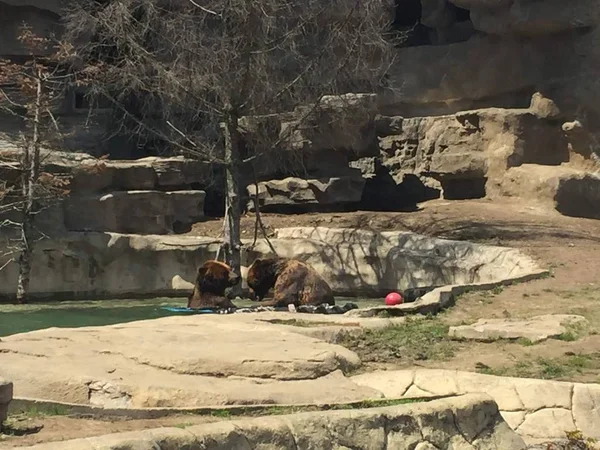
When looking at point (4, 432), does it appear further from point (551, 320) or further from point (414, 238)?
point (414, 238)

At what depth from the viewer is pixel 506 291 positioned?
1080 centimetres

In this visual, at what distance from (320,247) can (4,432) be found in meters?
11.8

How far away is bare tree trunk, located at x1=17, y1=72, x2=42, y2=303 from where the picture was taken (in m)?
14.8

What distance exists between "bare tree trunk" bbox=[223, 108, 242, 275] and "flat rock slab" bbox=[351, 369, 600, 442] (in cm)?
892

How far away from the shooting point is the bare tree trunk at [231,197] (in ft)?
49.2

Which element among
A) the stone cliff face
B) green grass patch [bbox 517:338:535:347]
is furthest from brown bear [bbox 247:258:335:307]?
the stone cliff face

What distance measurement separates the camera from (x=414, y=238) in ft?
50.3

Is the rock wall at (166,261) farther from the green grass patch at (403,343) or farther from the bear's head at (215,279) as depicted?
the green grass patch at (403,343)

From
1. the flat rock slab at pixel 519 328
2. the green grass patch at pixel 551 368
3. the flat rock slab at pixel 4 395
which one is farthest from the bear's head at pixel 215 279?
the flat rock slab at pixel 4 395

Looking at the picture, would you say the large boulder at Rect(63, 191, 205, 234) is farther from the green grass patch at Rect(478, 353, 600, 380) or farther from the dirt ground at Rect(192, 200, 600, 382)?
the green grass patch at Rect(478, 353, 600, 380)

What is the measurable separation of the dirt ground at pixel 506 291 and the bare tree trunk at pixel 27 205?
3447 millimetres

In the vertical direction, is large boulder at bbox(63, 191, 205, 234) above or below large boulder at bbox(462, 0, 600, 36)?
below

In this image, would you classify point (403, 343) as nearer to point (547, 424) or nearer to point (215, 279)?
point (547, 424)

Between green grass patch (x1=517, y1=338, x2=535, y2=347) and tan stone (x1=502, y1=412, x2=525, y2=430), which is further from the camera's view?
green grass patch (x1=517, y1=338, x2=535, y2=347)
